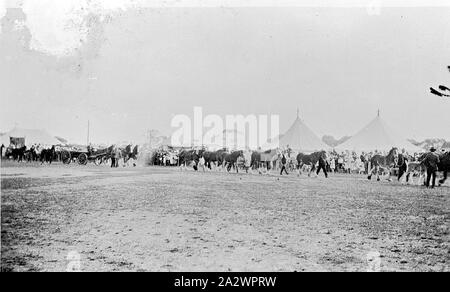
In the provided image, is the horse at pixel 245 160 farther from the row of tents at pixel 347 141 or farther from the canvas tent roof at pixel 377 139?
the canvas tent roof at pixel 377 139

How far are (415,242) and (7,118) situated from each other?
345 inches

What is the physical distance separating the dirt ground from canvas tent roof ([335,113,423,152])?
2.10 meters

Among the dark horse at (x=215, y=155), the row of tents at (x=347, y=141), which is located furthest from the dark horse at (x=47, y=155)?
the dark horse at (x=215, y=155)

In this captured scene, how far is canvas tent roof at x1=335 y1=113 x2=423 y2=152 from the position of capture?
988 centimetres

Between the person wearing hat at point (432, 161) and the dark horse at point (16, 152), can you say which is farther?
the dark horse at point (16, 152)

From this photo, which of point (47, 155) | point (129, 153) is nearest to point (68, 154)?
point (47, 155)

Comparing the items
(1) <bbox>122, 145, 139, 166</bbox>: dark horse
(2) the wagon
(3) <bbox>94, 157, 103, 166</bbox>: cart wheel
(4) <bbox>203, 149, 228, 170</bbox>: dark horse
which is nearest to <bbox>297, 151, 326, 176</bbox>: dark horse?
(4) <bbox>203, 149, 228, 170</bbox>: dark horse

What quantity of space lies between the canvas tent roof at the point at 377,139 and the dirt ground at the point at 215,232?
82.6 inches

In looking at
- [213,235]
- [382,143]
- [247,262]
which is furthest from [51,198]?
[382,143]

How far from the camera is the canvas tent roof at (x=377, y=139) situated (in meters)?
9.88

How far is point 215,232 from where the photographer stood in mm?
6324

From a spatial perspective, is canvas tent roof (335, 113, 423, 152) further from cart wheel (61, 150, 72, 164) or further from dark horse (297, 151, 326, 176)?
cart wheel (61, 150, 72, 164)

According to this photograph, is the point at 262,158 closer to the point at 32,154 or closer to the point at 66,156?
the point at 66,156
